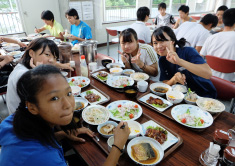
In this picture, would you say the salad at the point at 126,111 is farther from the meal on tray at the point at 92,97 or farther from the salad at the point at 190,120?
the salad at the point at 190,120

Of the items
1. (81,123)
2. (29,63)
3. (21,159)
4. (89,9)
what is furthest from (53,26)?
(21,159)

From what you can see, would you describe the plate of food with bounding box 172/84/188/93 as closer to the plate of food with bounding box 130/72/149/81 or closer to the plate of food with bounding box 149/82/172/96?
the plate of food with bounding box 149/82/172/96

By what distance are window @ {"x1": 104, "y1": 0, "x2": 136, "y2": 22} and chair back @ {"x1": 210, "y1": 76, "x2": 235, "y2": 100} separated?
613 cm

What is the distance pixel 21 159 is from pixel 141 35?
12.4 ft

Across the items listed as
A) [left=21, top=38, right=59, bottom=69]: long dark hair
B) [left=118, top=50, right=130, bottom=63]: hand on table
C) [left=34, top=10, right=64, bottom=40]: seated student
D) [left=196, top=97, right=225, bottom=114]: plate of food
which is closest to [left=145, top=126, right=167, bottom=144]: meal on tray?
[left=196, top=97, right=225, bottom=114]: plate of food

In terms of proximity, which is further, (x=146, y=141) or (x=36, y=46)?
(x=36, y=46)

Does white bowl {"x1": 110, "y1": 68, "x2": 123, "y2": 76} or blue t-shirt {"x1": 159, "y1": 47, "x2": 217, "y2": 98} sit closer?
blue t-shirt {"x1": 159, "y1": 47, "x2": 217, "y2": 98}

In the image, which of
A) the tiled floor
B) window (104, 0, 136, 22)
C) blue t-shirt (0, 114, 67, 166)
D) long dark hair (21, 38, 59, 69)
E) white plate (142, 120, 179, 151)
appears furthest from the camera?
window (104, 0, 136, 22)

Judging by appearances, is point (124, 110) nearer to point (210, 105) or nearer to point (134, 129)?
point (134, 129)

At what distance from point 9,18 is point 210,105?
631cm

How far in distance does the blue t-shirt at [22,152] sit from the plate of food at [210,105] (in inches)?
48.8

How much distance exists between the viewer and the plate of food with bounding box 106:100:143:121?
1.30m

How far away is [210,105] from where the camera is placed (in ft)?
4.53

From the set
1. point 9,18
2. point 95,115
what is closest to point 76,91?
point 95,115
